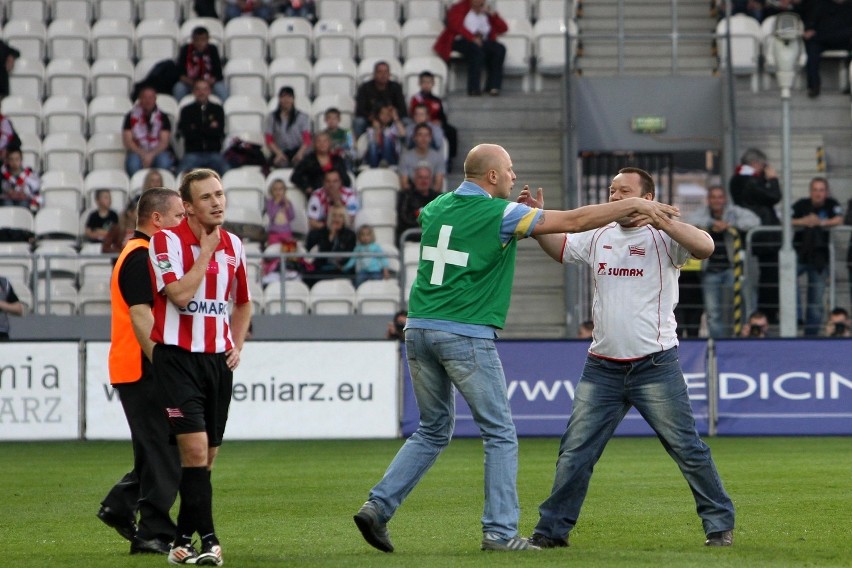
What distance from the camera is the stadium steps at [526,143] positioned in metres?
20.4

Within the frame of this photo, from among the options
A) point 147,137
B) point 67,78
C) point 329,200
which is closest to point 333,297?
point 329,200

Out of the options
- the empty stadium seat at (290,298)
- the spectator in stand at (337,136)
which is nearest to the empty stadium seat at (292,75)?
the spectator in stand at (337,136)

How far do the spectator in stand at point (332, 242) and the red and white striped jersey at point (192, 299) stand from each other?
37.9 ft

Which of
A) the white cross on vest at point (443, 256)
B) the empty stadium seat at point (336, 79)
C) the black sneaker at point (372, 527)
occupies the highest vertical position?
the empty stadium seat at point (336, 79)

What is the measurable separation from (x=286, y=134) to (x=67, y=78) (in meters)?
4.24

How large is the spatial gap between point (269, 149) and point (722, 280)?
671cm

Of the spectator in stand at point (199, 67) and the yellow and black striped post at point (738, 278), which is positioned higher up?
the spectator in stand at point (199, 67)

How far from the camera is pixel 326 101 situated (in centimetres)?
2152

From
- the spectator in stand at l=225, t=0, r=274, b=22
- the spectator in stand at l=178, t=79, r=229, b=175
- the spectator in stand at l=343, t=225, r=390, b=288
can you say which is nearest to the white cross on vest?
the spectator in stand at l=343, t=225, r=390, b=288

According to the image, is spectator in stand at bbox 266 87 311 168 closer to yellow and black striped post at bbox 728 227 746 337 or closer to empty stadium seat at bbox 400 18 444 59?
empty stadium seat at bbox 400 18 444 59

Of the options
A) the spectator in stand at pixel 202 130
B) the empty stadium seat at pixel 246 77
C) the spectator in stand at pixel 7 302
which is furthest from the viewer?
the empty stadium seat at pixel 246 77

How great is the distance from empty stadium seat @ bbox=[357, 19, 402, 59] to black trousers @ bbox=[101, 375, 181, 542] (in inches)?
591

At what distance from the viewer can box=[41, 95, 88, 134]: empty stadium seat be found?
2209 cm

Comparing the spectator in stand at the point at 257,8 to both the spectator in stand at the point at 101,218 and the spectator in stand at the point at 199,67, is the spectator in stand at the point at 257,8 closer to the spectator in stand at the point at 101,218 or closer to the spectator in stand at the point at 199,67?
the spectator in stand at the point at 199,67
